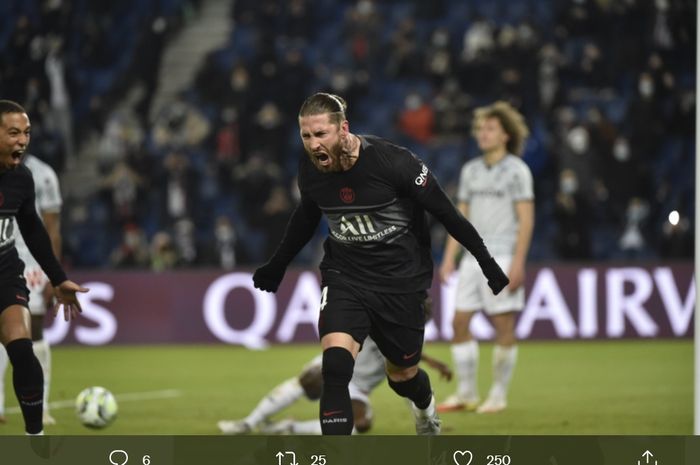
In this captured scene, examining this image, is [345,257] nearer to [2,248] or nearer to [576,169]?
[2,248]

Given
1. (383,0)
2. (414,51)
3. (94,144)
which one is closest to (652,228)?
(414,51)

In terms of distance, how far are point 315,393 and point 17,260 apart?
2098mm

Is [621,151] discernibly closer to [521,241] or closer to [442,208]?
[521,241]

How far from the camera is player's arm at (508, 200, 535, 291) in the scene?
9.16 m

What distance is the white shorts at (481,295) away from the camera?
9344 mm

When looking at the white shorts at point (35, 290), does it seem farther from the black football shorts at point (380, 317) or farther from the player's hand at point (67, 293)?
the black football shorts at point (380, 317)

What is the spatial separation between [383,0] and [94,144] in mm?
5142

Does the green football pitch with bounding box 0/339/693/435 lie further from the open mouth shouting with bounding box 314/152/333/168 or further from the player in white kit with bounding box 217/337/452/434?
the open mouth shouting with bounding box 314/152/333/168

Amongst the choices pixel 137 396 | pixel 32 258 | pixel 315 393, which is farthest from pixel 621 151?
pixel 32 258

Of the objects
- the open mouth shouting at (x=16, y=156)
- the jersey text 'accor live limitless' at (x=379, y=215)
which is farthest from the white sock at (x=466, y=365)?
the open mouth shouting at (x=16, y=156)

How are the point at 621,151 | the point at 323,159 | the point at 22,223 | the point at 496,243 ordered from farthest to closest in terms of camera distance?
the point at 621,151, the point at 496,243, the point at 22,223, the point at 323,159

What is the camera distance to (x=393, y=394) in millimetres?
10625
